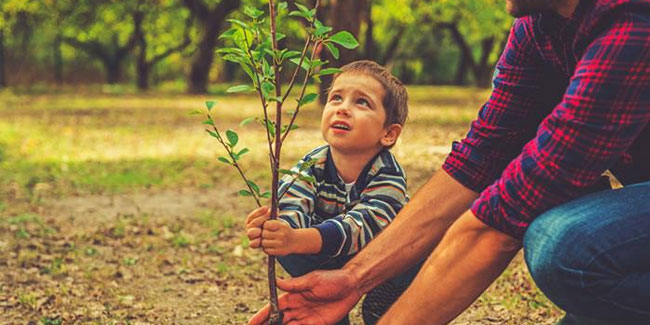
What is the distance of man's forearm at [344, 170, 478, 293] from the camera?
8.87ft

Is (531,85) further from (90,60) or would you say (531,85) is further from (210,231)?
(90,60)

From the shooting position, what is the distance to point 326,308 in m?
2.66

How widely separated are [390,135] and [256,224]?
762 mm

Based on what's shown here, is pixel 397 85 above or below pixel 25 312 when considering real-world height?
above

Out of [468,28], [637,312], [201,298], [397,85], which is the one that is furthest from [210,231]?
[468,28]

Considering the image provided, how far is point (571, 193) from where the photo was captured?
2209 mm

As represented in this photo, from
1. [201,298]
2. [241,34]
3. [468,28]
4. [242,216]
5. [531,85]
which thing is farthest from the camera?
[468,28]

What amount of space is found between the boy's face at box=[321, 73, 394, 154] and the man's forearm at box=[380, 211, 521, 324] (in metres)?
0.69

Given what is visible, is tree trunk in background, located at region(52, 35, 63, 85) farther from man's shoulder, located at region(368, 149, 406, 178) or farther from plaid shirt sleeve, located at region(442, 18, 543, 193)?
plaid shirt sleeve, located at region(442, 18, 543, 193)

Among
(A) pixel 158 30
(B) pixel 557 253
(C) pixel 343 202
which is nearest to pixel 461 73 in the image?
(A) pixel 158 30

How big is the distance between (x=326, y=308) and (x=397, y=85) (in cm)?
89

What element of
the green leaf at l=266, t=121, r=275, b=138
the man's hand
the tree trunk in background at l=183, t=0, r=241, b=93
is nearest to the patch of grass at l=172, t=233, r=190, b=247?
the man's hand

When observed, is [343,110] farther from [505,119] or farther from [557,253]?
[557,253]

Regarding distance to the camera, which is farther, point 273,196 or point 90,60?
point 90,60
